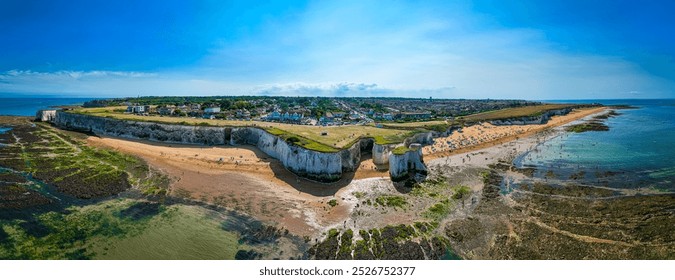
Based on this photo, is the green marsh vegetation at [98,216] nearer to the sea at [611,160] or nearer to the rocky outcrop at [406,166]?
the rocky outcrop at [406,166]

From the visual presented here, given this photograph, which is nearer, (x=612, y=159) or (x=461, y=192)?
(x=461, y=192)

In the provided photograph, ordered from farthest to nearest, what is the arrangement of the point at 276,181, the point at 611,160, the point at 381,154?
the point at 611,160
the point at 381,154
the point at 276,181

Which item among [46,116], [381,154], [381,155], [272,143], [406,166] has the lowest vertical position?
[406,166]

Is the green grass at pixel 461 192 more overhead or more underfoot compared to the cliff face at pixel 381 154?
more underfoot

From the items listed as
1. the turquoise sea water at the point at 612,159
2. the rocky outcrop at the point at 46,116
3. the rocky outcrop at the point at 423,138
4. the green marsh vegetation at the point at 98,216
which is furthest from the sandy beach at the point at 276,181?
the rocky outcrop at the point at 46,116

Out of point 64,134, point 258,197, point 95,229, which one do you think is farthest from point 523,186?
point 64,134

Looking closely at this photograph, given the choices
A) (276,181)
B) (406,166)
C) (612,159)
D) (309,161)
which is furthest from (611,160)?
(276,181)

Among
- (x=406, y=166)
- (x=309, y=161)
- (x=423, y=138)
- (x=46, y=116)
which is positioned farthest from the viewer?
(x=46, y=116)

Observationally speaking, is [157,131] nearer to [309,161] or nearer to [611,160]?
[309,161]
